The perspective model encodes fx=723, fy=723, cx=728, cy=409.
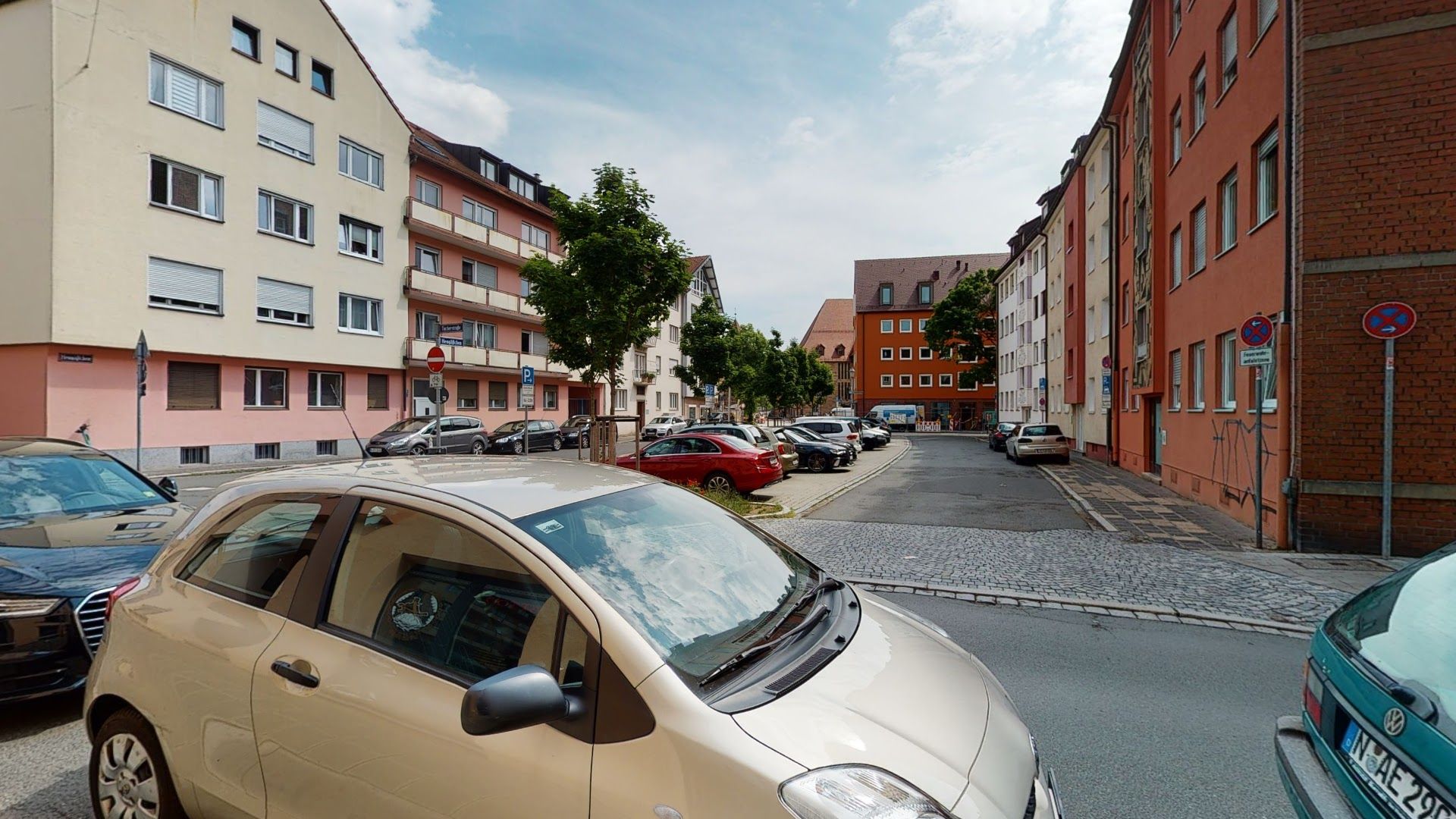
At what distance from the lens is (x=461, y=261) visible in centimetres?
3375

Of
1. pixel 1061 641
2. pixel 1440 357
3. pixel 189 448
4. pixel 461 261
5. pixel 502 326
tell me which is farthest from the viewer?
pixel 502 326

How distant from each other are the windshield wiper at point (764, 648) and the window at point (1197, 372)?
14.1 metres

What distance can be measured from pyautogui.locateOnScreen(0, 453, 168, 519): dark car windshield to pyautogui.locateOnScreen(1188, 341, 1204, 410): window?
15.9m

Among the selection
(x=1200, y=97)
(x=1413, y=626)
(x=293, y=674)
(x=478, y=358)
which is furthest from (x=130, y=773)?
(x=478, y=358)

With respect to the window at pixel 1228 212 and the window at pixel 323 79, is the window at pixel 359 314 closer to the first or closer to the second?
the window at pixel 323 79

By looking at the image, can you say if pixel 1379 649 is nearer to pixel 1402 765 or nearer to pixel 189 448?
pixel 1402 765

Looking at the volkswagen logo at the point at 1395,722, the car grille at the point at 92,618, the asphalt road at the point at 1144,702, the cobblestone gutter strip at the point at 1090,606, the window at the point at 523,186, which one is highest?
the window at the point at 523,186

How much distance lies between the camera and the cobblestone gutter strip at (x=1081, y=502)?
37.2ft

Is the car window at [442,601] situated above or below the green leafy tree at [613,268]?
below

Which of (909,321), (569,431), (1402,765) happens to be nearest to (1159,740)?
(1402,765)

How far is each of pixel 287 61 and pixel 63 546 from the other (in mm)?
26400

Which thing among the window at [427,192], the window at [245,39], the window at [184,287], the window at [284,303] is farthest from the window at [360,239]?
the window at [245,39]

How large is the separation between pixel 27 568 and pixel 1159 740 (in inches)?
241

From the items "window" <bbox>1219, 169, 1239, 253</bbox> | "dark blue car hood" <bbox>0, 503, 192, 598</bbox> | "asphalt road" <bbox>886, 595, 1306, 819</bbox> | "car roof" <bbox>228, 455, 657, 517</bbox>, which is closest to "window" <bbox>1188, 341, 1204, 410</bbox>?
"window" <bbox>1219, 169, 1239, 253</bbox>
